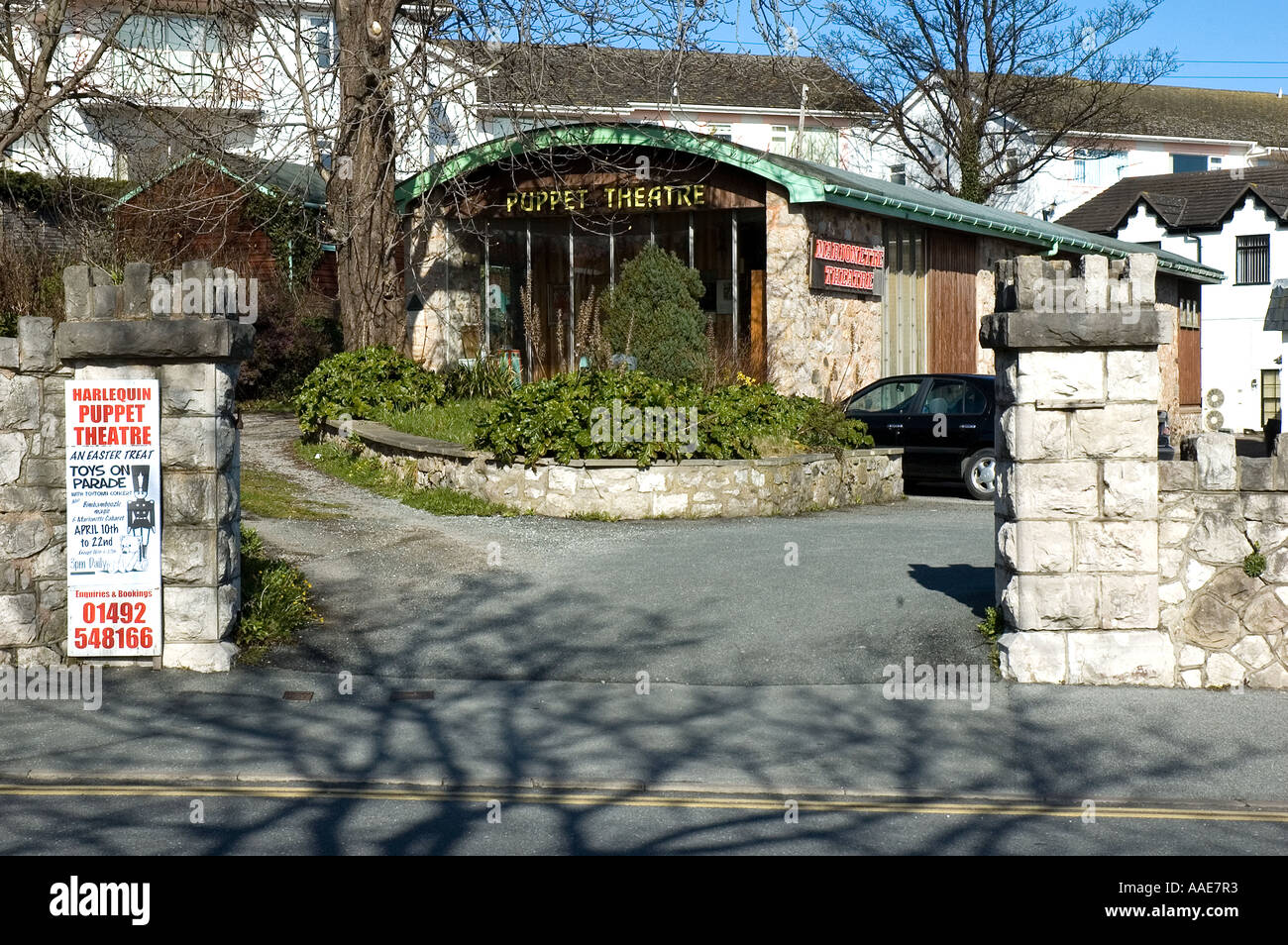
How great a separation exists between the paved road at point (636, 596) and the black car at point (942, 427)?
3.56 meters

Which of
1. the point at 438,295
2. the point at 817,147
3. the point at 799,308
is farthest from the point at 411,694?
the point at 817,147

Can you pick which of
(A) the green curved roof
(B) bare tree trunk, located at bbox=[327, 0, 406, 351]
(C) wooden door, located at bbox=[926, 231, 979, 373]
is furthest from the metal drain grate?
(C) wooden door, located at bbox=[926, 231, 979, 373]

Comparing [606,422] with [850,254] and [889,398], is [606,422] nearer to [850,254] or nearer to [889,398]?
[889,398]

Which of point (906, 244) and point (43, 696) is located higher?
point (906, 244)

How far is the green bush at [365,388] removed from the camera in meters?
18.6

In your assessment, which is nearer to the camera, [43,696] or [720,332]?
[43,696]

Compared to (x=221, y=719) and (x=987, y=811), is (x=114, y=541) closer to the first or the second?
(x=221, y=719)

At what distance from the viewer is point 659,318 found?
2016 centimetres

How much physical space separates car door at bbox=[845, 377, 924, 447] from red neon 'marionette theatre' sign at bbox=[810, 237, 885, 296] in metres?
2.84

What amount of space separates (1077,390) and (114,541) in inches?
245

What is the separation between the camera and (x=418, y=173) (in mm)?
23000

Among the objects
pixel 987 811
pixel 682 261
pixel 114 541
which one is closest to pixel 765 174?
pixel 682 261
